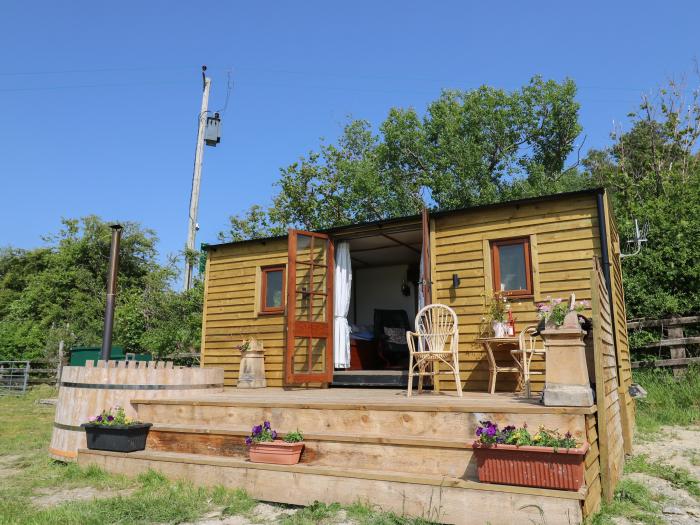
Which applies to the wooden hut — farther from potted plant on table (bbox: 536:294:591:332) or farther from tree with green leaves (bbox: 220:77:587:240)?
tree with green leaves (bbox: 220:77:587:240)

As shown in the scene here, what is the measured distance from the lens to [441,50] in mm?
11883

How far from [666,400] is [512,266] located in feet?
9.97

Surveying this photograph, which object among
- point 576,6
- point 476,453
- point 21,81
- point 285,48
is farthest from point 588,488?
point 21,81

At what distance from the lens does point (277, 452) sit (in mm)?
3477

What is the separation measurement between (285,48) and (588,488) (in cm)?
1041

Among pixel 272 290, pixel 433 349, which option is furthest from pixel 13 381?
pixel 433 349

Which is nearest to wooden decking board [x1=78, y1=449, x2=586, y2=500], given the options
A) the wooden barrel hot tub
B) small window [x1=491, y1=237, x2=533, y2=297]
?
the wooden barrel hot tub

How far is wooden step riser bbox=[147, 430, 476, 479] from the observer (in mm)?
3055

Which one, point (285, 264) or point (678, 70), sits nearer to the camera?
point (285, 264)

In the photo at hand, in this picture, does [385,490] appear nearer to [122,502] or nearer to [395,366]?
[122,502]

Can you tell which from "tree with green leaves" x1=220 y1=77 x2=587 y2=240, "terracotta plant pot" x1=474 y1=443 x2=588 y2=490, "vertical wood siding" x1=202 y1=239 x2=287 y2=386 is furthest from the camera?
"tree with green leaves" x1=220 y1=77 x2=587 y2=240

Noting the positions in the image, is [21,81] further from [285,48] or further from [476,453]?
[476,453]

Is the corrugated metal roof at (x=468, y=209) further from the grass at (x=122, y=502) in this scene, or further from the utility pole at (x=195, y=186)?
the utility pole at (x=195, y=186)

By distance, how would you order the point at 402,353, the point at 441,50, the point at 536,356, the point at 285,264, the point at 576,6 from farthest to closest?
the point at 441,50 < the point at 576,6 < the point at 402,353 < the point at 285,264 < the point at 536,356
